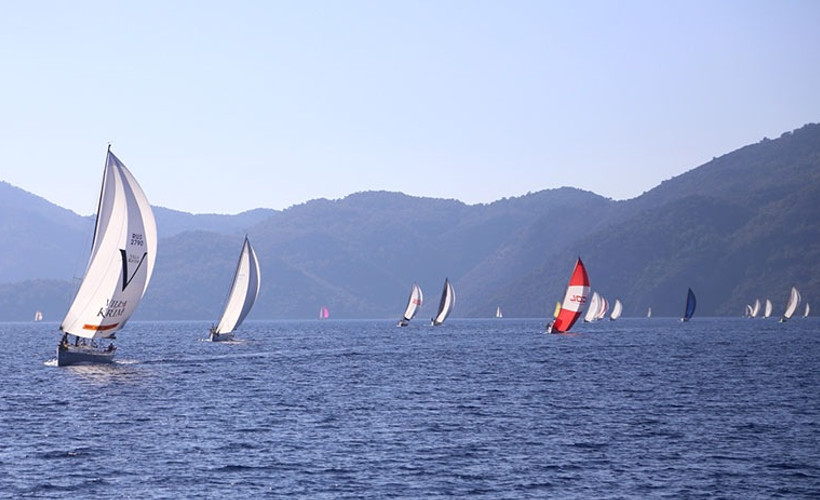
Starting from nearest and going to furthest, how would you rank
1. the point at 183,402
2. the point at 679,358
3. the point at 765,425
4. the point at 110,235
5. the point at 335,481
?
the point at 335,481 < the point at 765,425 < the point at 183,402 < the point at 110,235 < the point at 679,358

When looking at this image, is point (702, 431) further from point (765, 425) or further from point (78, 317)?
point (78, 317)

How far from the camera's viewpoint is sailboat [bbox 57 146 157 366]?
84.5 m

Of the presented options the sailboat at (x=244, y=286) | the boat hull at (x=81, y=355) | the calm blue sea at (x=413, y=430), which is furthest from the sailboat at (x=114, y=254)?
the sailboat at (x=244, y=286)

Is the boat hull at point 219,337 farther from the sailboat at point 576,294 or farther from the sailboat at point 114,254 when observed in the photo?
the sailboat at point 114,254

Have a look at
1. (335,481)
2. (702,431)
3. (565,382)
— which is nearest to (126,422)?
(335,481)

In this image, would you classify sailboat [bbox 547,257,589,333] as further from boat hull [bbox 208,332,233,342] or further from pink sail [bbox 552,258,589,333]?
boat hull [bbox 208,332,233,342]

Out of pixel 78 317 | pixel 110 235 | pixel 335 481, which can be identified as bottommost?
pixel 335 481

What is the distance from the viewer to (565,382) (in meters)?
87.4

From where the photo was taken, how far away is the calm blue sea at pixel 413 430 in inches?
1794

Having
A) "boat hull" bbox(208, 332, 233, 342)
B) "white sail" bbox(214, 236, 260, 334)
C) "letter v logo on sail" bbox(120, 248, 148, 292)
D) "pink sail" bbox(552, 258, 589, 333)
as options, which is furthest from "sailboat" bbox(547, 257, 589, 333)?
"letter v logo on sail" bbox(120, 248, 148, 292)

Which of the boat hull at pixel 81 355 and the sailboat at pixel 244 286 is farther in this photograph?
the sailboat at pixel 244 286

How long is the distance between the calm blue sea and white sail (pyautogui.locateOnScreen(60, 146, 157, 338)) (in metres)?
4.53

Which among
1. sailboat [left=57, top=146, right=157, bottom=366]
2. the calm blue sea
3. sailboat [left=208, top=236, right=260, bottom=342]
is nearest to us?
the calm blue sea

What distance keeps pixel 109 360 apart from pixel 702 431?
161 feet
